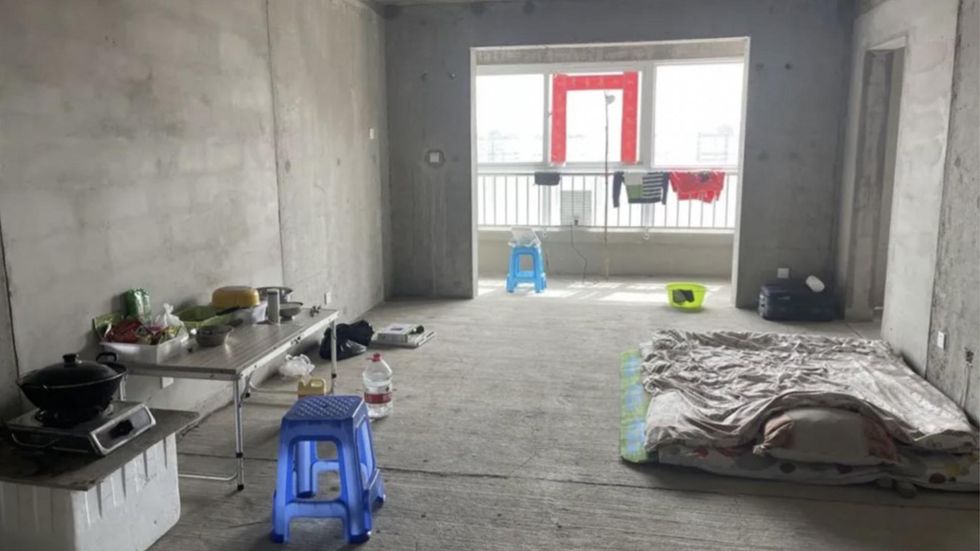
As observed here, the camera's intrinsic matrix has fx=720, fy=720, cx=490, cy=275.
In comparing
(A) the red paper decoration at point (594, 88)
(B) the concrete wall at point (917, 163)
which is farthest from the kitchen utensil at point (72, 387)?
(A) the red paper decoration at point (594, 88)

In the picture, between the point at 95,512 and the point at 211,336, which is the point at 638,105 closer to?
the point at 211,336

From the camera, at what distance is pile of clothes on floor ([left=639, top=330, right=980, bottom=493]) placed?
2.97 metres

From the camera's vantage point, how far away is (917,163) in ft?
13.8

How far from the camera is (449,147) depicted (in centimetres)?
646

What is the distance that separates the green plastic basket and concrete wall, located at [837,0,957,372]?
62.4 inches

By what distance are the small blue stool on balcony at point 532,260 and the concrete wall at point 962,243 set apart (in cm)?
367

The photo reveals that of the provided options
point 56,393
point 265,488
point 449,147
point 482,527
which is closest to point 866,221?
point 449,147

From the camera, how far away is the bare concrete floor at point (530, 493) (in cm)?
258

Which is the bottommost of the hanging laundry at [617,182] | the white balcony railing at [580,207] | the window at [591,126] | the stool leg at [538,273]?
the stool leg at [538,273]

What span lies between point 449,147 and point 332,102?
1.47 metres

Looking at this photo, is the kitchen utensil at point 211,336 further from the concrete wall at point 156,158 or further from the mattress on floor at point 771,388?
the mattress on floor at point 771,388

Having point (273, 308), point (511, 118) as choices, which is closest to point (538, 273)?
point (511, 118)

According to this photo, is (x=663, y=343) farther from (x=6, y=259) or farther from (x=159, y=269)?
(x=6, y=259)

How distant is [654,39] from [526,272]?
2476 millimetres
